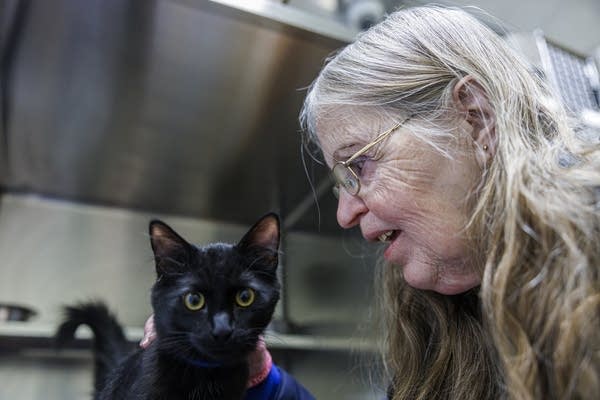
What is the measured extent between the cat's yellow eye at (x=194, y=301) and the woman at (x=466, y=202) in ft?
1.00

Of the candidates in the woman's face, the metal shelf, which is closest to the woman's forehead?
the woman's face

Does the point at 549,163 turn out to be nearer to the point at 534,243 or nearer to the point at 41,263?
the point at 534,243

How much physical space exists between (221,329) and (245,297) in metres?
0.09

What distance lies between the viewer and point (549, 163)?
0.65m

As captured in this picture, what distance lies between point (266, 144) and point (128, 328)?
1.96 feet

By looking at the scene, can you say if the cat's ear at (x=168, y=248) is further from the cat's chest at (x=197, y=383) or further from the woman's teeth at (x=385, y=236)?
the woman's teeth at (x=385, y=236)

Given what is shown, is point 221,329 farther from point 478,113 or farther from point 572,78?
point 572,78

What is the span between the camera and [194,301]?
2.47ft

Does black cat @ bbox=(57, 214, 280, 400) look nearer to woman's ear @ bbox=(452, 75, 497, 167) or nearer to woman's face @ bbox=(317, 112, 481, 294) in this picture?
woman's face @ bbox=(317, 112, 481, 294)

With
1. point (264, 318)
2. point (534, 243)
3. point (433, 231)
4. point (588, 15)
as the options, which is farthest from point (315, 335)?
point (588, 15)

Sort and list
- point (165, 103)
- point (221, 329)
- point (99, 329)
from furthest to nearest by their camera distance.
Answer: point (165, 103) → point (99, 329) → point (221, 329)

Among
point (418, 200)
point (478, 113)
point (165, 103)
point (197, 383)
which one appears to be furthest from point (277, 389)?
point (165, 103)

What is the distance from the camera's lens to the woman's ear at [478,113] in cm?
75

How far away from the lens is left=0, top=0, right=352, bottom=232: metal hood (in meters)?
1.01
